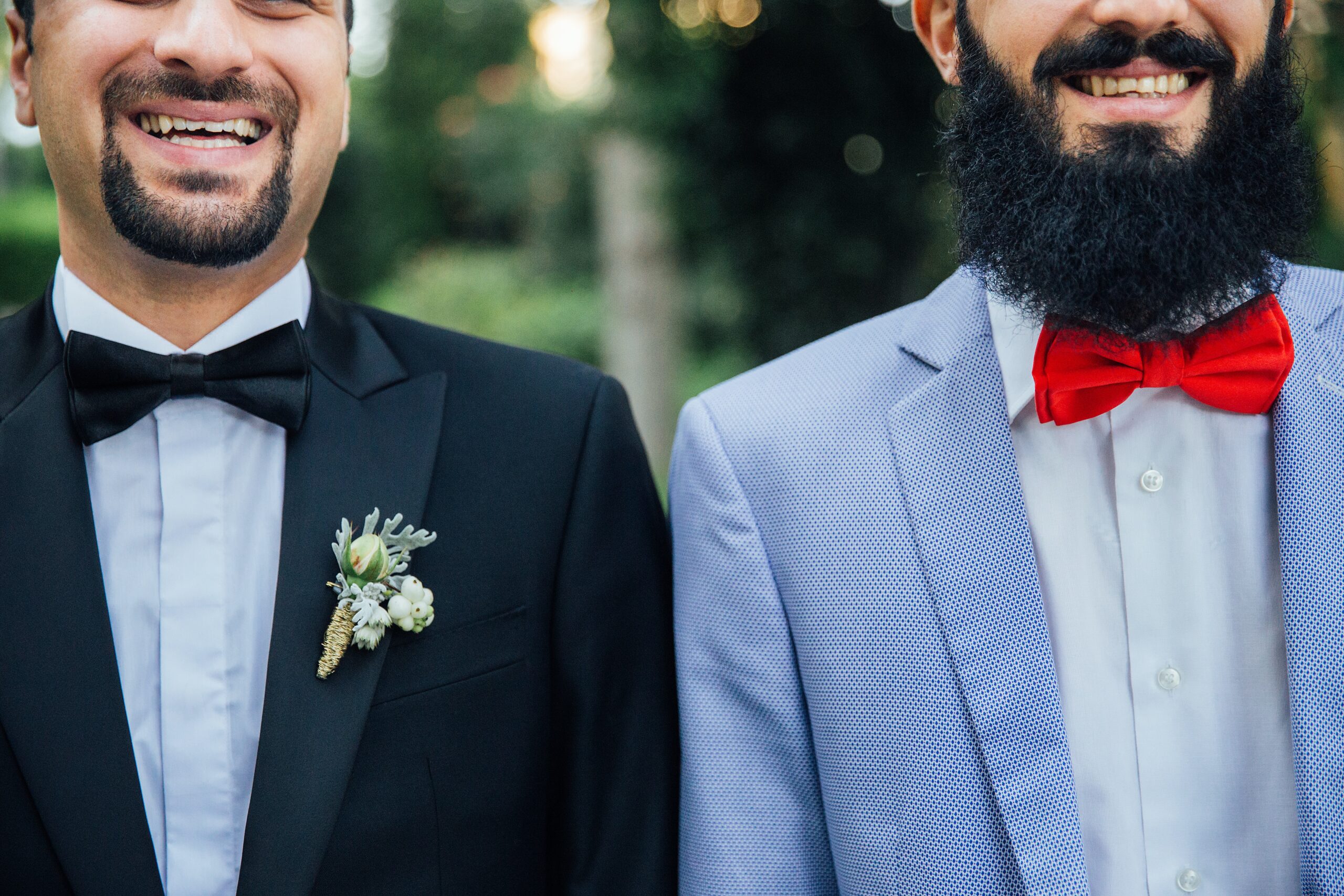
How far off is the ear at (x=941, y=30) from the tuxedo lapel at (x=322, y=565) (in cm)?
108

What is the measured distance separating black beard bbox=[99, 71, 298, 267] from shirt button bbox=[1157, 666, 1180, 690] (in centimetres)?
157

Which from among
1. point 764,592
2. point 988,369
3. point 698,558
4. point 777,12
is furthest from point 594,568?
point 777,12

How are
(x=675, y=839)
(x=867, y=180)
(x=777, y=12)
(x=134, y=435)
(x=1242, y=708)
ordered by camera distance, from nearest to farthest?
(x=1242, y=708) < (x=134, y=435) < (x=675, y=839) < (x=777, y=12) < (x=867, y=180)

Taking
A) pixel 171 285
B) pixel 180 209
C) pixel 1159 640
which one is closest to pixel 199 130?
pixel 180 209

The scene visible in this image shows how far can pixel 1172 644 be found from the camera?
167cm

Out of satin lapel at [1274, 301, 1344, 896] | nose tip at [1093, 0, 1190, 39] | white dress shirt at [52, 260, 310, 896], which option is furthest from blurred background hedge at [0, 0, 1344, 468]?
white dress shirt at [52, 260, 310, 896]

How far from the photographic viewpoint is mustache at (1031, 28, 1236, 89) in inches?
65.3

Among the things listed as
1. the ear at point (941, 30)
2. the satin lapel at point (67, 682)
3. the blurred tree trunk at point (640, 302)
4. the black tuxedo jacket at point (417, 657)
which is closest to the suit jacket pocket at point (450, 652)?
the black tuxedo jacket at point (417, 657)

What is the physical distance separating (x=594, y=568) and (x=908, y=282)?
4410 millimetres

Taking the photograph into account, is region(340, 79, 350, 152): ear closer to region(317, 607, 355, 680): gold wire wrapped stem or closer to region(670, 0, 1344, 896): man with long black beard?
region(317, 607, 355, 680): gold wire wrapped stem

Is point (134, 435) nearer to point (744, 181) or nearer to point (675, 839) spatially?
point (675, 839)

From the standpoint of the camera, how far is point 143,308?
1893mm

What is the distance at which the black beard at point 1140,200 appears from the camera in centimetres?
169

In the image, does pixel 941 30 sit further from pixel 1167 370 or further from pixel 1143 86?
pixel 1167 370
